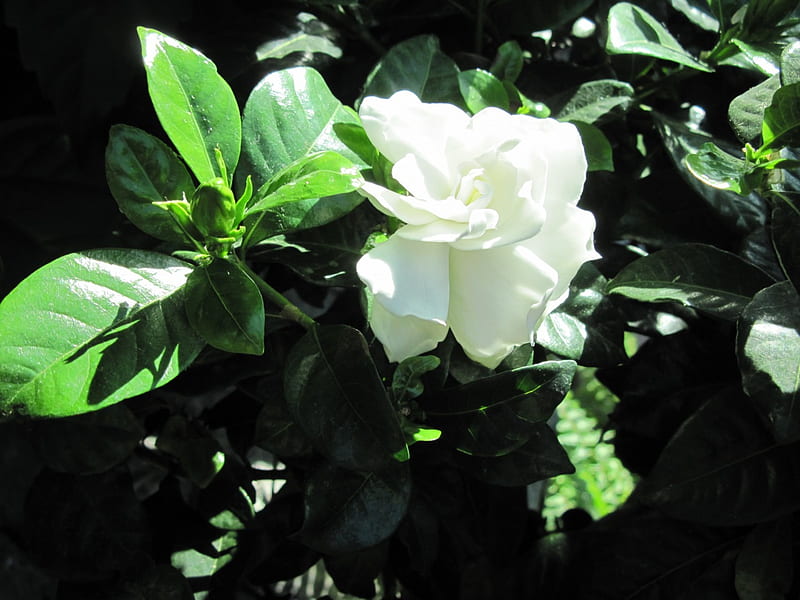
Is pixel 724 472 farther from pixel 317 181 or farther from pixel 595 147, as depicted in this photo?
pixel 317 181

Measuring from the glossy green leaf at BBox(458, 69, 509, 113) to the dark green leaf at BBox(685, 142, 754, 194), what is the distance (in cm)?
18

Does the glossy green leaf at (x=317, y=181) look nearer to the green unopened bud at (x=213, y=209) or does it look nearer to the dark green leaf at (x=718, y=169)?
the green unopened bud at (x=213, y=209)

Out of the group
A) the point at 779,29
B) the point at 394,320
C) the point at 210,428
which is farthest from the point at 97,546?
the point at 779,29

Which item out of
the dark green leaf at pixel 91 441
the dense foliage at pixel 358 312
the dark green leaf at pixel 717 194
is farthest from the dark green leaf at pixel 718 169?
the dark green leaf at pixel 91 441

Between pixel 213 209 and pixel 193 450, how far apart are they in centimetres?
38

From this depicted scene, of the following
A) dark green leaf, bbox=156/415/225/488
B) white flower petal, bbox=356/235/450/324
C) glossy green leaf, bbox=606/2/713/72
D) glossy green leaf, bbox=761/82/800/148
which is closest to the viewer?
white flower petal, bbox=356/235/450/324

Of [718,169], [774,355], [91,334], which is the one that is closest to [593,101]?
[718,169]

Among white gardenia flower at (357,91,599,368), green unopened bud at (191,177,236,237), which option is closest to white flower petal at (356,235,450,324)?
white gardenia flower at (357,91,599,368)

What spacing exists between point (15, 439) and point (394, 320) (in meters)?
1.01

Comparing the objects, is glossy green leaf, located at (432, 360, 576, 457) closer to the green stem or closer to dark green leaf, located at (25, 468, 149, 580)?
the green stem

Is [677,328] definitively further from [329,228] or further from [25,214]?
[25,214]

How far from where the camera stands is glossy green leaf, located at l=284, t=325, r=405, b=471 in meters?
0.58

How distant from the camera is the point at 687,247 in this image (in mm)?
764

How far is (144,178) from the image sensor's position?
0.60 metres
